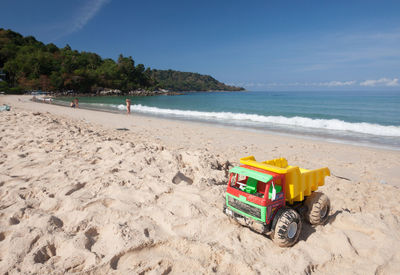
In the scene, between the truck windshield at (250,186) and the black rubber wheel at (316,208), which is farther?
the black rubber wheel at (316,208)

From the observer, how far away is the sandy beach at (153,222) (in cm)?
267

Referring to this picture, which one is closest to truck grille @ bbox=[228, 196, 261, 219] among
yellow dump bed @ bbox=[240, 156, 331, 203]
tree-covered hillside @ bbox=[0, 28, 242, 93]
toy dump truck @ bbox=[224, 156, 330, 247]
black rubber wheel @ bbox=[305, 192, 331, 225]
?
toy dump truck @ bbox=[224, 156, 330, 247]

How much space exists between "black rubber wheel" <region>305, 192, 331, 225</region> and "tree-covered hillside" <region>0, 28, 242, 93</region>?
70098 millimetres

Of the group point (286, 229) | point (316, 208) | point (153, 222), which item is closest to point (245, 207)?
point (286, 229)

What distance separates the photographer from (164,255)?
279 cm

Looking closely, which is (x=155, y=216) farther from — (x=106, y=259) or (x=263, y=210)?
(x=263, y=210)

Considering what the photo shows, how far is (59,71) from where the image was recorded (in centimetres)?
7656

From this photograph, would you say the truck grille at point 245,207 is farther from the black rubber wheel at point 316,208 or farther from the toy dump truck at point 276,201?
the black rubber wheel at point 316,208

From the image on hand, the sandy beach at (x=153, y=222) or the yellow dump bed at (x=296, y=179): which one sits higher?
the yellow dump bed at (x=296, y=179)

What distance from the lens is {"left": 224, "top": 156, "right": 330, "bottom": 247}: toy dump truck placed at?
288 centimetres

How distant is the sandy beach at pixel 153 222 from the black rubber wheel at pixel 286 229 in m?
0.12

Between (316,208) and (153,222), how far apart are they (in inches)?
89.6

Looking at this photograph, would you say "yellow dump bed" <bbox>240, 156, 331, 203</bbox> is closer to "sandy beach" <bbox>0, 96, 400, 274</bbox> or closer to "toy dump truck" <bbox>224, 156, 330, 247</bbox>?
"toy dump truck" <bbox>224, 156, 330, 247</bbox>

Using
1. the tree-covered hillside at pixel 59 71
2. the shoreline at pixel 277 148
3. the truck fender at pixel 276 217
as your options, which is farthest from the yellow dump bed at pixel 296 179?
the tree-covered hillside at pixel 59 71
